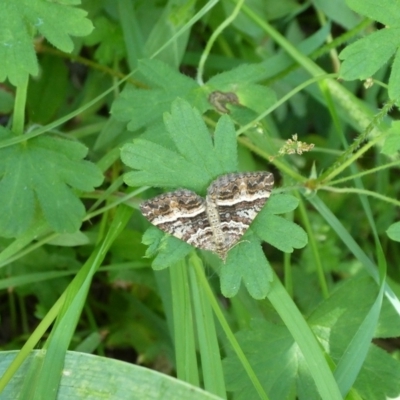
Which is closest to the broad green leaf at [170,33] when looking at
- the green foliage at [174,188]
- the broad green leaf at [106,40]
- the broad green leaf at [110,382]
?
the green foliage at [174,188]

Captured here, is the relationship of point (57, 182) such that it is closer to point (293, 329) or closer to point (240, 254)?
point (240, 254)

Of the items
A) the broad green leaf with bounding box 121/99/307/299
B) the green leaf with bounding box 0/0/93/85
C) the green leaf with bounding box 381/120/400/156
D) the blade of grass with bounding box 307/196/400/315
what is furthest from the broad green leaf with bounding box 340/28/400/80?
the green leaf with bounding box 0/0/93/85

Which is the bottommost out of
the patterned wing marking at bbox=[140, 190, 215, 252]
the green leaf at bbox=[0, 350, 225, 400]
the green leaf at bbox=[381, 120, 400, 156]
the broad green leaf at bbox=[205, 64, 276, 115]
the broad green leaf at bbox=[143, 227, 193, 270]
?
the green leaf at bbox=[0, 350, 225, 400]

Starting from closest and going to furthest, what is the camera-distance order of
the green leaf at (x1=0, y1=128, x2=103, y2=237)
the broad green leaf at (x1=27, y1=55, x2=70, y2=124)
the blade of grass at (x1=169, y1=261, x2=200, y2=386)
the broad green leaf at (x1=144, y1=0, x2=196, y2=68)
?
1. the blade of grass at (x1=169, y1=261, x2=200, y2=386)
2. the green leaf at (x1=0, y1=128, x2=103, y2=237)
3. the broad green leaf at (x1=144, y1=0, x2=196, y2=68)
4. the broad green leaf at (x1=27, y1=55, x2=70, y2=124)

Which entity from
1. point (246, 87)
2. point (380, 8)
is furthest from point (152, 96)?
point (380, 8)

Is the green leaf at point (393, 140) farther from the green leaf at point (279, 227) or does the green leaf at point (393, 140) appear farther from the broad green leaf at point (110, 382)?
the broad green leaf at point (110, 382)

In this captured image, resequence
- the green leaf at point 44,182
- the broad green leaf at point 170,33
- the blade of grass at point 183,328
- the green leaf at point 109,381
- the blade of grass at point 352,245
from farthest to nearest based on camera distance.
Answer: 1. the broad green leaf at point 170,33
2. the blade of grass at point 352,245
3. the green leaf at point 44,182
4. the blade of grass at point 183,328
5. the green leaf at point 109,381

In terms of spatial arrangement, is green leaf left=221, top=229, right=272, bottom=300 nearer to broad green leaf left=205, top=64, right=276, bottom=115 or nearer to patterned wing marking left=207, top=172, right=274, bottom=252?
patterned wing marking left=207, top=172, right=274, bottom=252

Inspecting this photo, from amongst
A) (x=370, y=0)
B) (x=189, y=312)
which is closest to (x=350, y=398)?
(x=189, y=312)

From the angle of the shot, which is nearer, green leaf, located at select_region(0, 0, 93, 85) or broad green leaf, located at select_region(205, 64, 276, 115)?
green leaf, located at select_region(0, 0, 93, 85)
